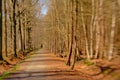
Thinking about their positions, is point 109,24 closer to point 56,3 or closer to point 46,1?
point 56,3

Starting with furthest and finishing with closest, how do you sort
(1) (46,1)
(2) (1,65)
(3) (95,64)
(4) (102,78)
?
(1) (46,1)
(3) (95,64)
(2) (1,65)
(4) (102,78)

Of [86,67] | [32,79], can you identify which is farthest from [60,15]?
[32,79]

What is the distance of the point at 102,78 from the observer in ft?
74.9

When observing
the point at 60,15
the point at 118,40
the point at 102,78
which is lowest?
the point at 102,78

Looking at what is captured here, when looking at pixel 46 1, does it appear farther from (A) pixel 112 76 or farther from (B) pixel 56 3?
(A) pixel 112 76

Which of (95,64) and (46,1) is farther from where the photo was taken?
(46,1)

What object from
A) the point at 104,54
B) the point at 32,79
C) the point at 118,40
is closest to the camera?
the point at 118,40

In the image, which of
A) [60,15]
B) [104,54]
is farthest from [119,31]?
[60,15]

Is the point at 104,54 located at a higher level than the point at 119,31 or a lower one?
lower

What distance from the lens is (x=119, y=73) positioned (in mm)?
21359

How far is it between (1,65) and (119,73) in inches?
416

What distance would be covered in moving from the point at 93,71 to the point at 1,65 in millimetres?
8073

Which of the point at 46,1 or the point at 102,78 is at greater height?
the point at 46,1

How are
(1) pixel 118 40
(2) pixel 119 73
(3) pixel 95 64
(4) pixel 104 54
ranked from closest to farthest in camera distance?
(1) pixel 118 40
(2) pixel 119 73
(3) pixel 95 64
(4) pixel 104 54
